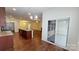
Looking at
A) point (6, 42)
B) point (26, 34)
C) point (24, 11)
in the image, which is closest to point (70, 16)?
point (24, 11)

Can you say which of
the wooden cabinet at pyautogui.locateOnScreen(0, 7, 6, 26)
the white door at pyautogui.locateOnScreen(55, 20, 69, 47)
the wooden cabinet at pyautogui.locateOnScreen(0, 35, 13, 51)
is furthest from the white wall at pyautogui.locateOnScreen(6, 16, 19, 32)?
the white door at pyautogui.locateOnScreen(55, 20, 69, 47)

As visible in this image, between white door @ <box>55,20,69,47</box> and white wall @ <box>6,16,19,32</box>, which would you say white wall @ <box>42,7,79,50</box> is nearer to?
white door @ <box>55,20,69,47</box>

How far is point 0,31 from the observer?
5.55 ft

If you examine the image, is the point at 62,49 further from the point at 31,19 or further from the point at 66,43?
the point at 31,19

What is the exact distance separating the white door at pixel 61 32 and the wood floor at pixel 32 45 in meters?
0.11

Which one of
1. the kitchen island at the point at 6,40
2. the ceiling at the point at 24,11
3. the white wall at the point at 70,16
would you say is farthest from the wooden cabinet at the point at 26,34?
the white wall at the point at 70,16

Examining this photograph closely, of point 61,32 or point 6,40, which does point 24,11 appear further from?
point 61,32

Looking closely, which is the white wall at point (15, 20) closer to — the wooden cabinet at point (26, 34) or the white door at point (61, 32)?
the wooden cabinet at point (26, 34)

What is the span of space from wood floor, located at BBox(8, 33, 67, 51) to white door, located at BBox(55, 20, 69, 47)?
11 centimetres

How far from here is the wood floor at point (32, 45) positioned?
171cm

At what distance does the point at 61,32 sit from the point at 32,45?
602 mm

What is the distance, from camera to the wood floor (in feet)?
5.63
